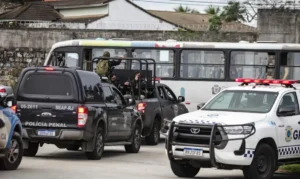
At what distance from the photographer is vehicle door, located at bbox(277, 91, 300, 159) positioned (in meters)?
15.5

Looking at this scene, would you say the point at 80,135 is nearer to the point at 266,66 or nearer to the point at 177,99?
the point at 177,99

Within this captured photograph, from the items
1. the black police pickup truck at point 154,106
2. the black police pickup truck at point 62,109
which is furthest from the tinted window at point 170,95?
the black police pickup truck at point 62,109

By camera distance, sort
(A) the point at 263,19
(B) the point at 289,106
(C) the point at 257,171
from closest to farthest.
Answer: (C) the point at 257,171, (B) the point at 289,106, (A) the point at 263,19

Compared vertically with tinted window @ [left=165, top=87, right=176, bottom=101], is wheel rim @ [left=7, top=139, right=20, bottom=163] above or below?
below

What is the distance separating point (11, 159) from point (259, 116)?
486 cm

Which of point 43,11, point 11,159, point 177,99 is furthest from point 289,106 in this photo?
point 43,11

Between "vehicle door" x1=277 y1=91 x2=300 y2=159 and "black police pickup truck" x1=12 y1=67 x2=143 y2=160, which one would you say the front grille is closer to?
"vehicle door" x1=277 y1=91 x2=300 y2=159

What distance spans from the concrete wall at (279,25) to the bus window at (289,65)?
679 centimetres

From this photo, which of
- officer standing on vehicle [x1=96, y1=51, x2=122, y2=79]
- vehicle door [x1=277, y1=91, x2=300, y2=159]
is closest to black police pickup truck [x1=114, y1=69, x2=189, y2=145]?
officer standing on vehicle [x1=96, y1=51, x2=122, y2=79]

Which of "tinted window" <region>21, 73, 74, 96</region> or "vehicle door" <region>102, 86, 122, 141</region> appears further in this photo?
"vehicle door" <region>102, 86, 122, 141</region>

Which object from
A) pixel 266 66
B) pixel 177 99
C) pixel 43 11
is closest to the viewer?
pixel 177 99

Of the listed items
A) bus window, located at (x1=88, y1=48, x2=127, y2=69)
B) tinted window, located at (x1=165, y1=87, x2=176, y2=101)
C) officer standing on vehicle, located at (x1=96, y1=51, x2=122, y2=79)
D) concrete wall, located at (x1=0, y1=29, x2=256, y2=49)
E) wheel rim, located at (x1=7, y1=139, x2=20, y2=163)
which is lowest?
wheel rim, located at (x1=7, y1=139, x2=20, y2=163)

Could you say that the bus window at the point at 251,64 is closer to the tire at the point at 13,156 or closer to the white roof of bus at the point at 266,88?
the white roof of bus at the point at 266,88

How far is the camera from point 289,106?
1597 centimetres
